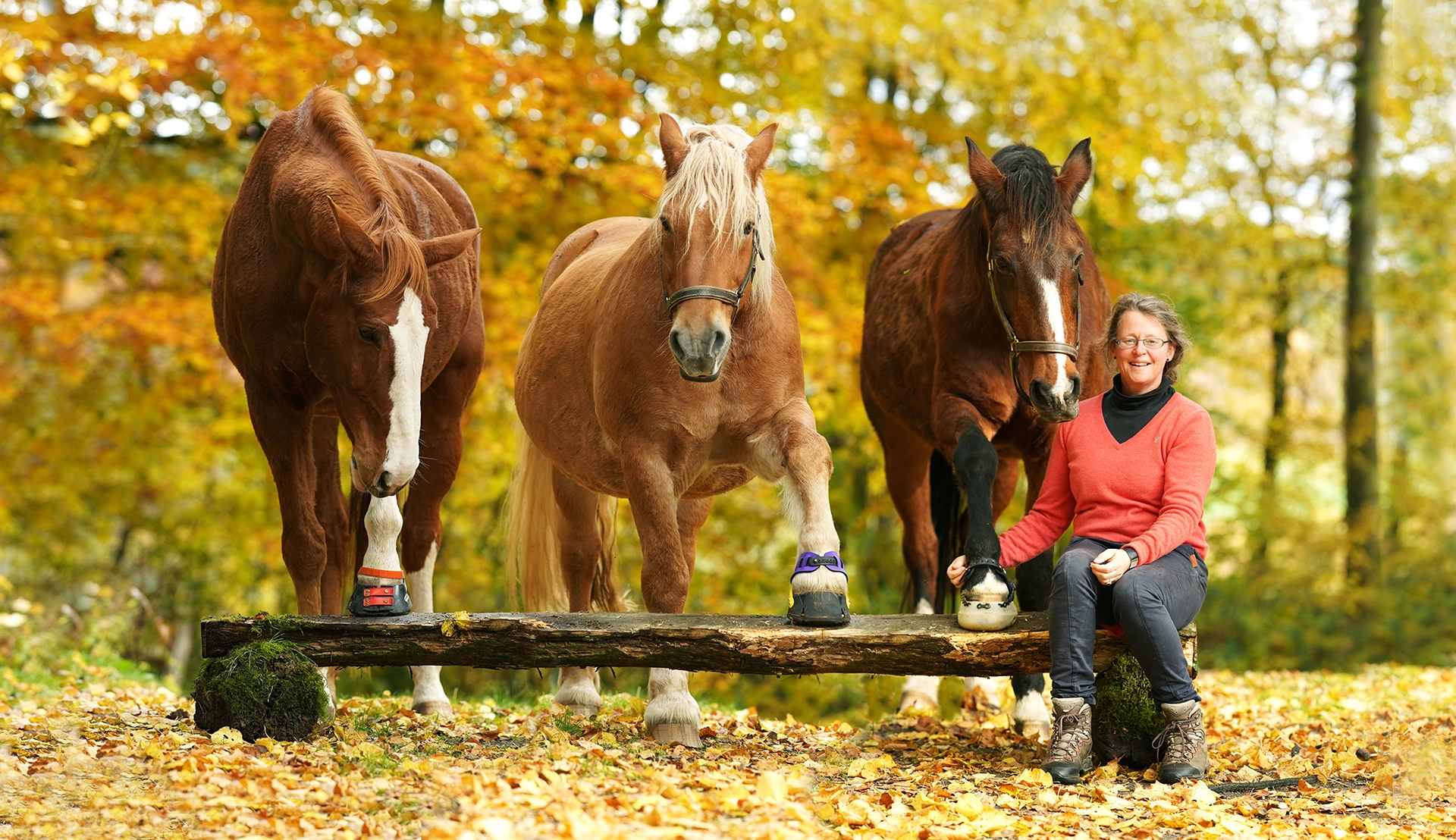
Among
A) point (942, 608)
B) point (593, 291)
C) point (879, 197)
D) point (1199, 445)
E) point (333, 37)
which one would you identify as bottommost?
point (942, 608)

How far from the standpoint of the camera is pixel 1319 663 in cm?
1302

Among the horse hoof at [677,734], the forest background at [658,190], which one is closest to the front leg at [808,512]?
the horse hoof at [677,734]

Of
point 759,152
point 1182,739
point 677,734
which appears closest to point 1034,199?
point 759,152

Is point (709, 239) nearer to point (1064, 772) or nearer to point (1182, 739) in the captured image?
point (1064, 772)

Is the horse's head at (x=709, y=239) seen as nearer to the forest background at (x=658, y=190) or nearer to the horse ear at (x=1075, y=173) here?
the horse ear at (x=1075, y=173)

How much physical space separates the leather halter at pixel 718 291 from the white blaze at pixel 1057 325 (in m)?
1.11

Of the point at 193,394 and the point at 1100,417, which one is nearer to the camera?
the point at 1100,417

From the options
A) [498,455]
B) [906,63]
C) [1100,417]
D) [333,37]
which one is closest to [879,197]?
[906,63]

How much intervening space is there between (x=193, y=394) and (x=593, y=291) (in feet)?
21.3

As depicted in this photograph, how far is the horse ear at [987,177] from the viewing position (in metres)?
5.02

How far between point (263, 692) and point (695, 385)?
204 cm

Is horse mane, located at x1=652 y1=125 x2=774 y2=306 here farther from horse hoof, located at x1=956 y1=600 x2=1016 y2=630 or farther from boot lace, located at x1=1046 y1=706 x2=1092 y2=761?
boot lace, located at x1=1046 y1=706 x2=1092 y2=761

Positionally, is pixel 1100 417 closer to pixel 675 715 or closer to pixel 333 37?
pixel 675 715

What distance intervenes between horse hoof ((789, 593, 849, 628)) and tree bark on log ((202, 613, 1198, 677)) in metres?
0.03
